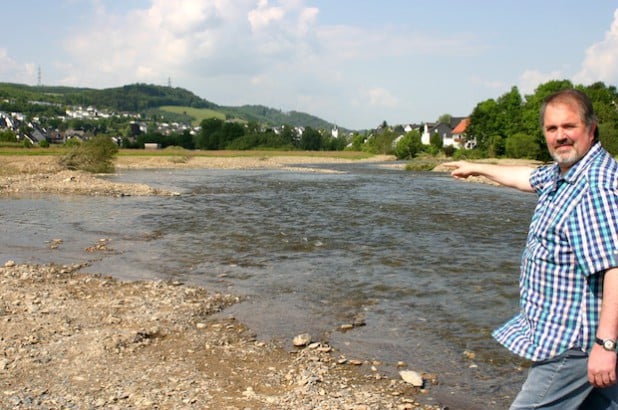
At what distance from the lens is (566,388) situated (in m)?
3.36

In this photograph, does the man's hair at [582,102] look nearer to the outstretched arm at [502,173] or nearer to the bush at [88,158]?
the outstretched arm at [502,173]

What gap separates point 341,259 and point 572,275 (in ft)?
42.3

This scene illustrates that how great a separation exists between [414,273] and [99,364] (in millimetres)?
8753

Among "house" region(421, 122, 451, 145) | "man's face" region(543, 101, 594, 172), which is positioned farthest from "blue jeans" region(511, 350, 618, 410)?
"house" region(421, 122, 451, 145)

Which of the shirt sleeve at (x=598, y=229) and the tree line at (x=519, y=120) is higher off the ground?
the tree line at (x=519, y=120)

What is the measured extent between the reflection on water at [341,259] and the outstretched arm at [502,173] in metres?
3.51

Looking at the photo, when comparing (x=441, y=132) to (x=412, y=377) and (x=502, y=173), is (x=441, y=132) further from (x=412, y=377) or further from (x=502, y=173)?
(x=502, y=173)

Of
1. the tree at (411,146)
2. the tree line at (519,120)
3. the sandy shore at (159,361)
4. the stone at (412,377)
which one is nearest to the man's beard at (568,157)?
the sandy shore at (159,361)

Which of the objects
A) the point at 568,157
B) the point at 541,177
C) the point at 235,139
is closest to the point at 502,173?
the point at 541,177

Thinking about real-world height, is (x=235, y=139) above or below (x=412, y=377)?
above

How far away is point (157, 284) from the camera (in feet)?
39.7

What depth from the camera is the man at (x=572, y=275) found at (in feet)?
10.2

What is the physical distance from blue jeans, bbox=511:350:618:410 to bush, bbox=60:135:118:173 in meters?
55.8

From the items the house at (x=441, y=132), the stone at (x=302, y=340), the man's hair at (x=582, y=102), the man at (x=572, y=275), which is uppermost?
the house at (x=441, y=132)
